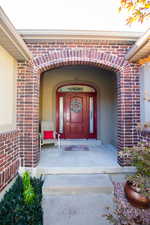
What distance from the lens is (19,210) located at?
7.40 ft

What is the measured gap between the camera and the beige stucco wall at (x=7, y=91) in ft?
9.45

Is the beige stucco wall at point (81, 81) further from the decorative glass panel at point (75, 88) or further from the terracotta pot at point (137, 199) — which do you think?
the terracotta pot at point (137, 199)

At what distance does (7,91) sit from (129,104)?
2753 mm

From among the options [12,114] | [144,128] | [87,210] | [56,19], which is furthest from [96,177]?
[56,19]

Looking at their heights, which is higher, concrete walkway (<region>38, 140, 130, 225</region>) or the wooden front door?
the wooden front door

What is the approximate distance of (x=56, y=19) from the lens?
3.77m

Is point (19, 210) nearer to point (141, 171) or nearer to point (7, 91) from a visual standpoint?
point (141, 171)

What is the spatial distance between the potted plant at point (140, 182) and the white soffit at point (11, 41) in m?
2.79

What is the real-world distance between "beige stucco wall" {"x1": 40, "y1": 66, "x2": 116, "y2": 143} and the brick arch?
252 centimetres

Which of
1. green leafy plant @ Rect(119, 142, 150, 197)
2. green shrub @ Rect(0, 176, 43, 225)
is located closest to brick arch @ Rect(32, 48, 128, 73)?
green leafy plant @ Rect(119, 142, 150, 197)

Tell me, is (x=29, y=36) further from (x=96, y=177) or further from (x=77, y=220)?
(x=77, y=220)

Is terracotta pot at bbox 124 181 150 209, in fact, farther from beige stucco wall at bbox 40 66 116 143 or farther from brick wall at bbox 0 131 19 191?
beige stucco wall at bbox 40 66 116 143

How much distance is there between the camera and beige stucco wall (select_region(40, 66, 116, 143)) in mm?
6062

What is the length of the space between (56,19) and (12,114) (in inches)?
103
